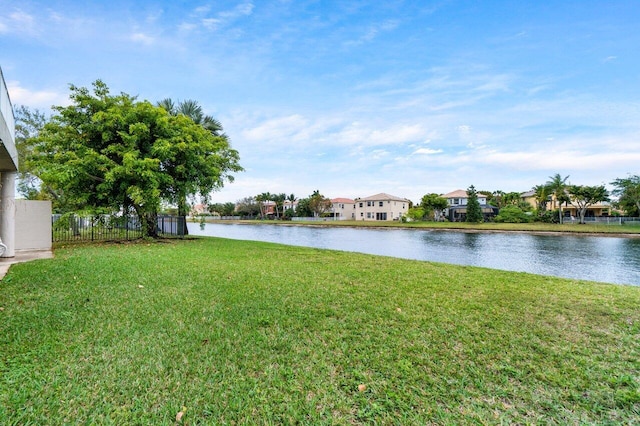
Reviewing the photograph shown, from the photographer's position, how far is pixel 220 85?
15570mm

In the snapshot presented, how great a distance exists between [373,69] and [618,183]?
4232cm

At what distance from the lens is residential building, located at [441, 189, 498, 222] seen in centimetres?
4850

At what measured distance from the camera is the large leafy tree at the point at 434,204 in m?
48.3

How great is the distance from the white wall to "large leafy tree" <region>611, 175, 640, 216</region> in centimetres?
5412

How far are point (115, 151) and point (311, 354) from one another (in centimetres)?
1185

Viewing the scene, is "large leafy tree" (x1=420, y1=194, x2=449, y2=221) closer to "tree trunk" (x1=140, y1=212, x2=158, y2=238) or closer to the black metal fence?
the black metal fence

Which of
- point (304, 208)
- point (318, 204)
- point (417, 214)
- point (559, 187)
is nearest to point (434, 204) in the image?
point (417, 214)

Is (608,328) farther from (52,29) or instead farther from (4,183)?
(52,29)

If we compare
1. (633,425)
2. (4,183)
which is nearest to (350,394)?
(633,425)

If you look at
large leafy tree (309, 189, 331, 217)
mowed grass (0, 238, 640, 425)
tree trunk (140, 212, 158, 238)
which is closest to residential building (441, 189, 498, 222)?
large leafy tree (309, 189, 331, 217)

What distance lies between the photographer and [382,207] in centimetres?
5669

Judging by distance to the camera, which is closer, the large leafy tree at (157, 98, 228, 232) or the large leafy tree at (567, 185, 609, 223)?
the large leafy tree at (157, 98, 228, 232)

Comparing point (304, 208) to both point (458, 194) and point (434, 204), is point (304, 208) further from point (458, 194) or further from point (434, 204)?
point (458, 194)

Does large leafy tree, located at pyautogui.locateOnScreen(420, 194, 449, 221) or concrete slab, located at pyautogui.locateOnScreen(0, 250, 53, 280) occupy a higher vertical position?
large leafy tree, located at pyautogui.locateOnScreen(420, 194, 449, 221)
